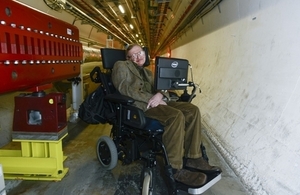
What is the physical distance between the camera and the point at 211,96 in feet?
9.86

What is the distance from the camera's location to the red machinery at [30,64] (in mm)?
1405

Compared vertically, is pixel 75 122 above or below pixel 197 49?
below

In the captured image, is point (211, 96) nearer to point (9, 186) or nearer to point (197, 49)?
point (197, 49)

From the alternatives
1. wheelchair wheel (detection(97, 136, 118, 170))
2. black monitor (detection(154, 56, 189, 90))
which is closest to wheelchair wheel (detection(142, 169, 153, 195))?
wheelchair wheel (detection(97, 136, 118, 170))

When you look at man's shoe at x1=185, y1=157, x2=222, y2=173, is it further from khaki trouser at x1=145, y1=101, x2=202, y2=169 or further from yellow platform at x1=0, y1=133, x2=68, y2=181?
yellow platform at x1=0, y1=133, x2=68, y2=181

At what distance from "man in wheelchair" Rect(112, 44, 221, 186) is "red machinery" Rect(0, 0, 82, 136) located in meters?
0.59

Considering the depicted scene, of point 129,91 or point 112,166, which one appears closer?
point 129,91

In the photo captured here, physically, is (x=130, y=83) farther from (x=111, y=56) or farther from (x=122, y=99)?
(x=111, y=56)

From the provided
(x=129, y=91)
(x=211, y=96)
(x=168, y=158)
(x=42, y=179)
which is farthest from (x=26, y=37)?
(x=211, y=96)

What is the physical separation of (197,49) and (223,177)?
3.05 meters

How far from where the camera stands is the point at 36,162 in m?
1.71

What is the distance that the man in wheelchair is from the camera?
4.76ft

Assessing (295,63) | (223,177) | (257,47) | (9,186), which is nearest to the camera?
(295,63)

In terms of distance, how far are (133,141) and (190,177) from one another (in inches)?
20.4
